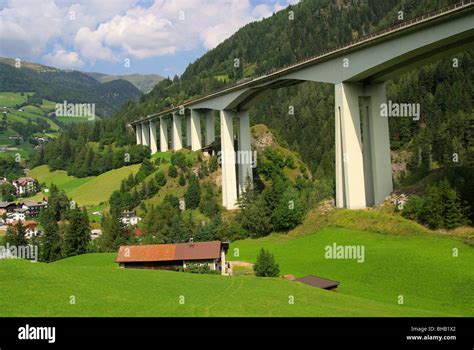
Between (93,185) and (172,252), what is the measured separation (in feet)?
233

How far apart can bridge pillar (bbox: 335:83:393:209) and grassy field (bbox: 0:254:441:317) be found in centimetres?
1819

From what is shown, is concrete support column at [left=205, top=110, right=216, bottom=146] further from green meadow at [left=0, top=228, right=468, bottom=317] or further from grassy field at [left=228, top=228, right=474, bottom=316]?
green meadow at [left=0, top=228, right=468, bottom=317]

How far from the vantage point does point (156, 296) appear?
2648 centimetres

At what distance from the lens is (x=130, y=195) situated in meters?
85.1

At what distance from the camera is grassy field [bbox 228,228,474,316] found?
31172mm

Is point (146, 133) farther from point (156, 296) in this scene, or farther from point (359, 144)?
point (156, 296)

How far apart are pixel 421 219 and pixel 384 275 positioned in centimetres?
1027

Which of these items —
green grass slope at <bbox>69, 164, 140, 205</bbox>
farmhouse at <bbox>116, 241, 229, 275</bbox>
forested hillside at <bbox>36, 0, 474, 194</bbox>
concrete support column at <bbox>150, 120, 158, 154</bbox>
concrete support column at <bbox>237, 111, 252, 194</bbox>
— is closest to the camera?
farmhouse at <bbox>116, 241, 229, 275</bbox>

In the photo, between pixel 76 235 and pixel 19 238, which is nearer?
pixel 76 235

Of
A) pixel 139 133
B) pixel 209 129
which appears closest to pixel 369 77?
pixel 209 129

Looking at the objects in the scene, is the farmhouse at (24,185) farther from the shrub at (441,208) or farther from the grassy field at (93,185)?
the shrub at (441,208)

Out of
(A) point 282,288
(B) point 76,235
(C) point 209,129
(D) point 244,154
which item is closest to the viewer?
(A) point 282,288

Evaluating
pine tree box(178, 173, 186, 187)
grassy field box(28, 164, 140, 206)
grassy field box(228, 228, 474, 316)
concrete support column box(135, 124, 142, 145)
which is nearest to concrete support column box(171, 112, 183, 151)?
grassy field box(28, 164, 140, 206)
